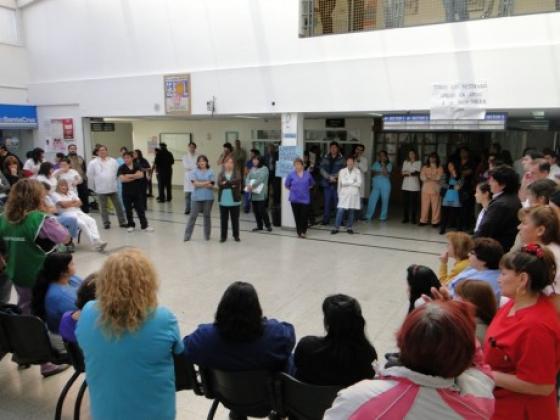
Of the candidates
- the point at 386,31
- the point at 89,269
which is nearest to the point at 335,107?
the point at 386,31

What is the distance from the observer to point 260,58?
27.0 feet

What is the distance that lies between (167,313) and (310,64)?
6.72 meters

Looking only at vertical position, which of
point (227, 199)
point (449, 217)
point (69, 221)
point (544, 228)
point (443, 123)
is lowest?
point (449, 217)

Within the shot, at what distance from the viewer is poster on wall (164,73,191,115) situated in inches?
360

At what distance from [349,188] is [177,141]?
7.82 meters

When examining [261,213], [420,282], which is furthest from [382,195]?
[420,282]

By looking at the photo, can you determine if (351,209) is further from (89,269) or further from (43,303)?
(43,303)

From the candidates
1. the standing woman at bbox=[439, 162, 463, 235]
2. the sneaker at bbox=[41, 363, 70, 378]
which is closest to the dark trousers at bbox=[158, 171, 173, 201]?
the standing woman at bbox=[439, 162, 463, 235]

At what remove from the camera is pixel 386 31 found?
278 inches

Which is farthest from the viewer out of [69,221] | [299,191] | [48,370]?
[299,191]

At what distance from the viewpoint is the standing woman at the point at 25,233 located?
3.24 metres

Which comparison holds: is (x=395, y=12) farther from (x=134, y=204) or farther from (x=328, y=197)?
(x=134, y=204)

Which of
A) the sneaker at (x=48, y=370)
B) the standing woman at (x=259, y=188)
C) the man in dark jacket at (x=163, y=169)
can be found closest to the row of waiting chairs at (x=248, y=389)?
the sneaker at (x=48, y=370)

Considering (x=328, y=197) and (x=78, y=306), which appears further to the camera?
(x=328, y=197)
